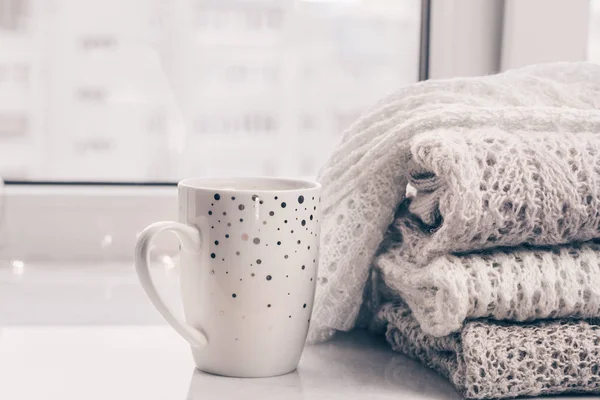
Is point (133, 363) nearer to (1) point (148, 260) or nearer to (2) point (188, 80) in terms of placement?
(1) point (148, 260)

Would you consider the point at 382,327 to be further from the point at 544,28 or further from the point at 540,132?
the point at 544,28

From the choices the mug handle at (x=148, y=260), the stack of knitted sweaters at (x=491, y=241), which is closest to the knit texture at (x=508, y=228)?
the stack of knitted sweaters at (x=491, y=241)

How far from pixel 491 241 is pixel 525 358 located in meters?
0.08

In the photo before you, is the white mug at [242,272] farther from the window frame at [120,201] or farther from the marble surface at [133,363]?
the window frame at [120,201]

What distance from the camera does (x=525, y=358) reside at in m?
0.44

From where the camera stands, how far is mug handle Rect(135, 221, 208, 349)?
447mm

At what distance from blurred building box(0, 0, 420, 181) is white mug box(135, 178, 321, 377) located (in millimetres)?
352

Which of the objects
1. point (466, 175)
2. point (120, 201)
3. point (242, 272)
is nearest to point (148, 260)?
point (242, 272)

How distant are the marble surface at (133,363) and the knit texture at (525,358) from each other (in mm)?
28

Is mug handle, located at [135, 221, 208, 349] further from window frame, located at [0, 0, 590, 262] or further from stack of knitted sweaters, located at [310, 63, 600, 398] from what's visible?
window frame, located at [0, 0, 590, 262]

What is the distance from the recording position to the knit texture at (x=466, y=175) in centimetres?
43

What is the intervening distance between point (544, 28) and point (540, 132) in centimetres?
34

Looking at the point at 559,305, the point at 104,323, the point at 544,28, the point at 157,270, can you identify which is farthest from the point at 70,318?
the point at 544,28

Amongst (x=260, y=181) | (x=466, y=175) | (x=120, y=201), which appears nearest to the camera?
(x=466, y=175)
